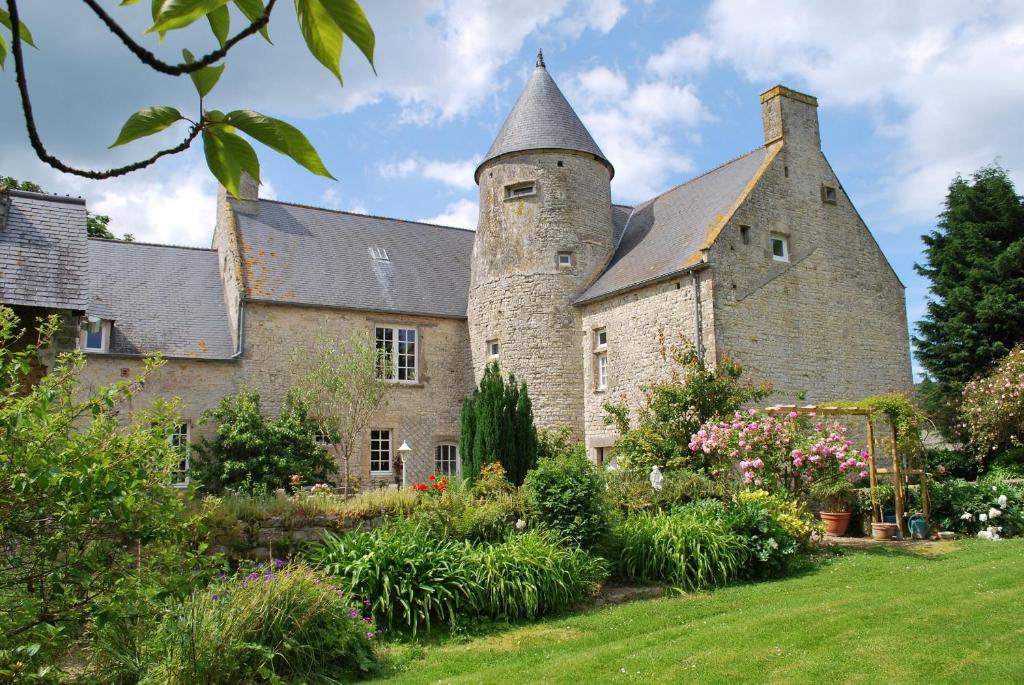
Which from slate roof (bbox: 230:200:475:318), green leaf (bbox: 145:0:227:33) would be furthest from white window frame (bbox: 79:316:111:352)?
green leaf (bbox: 145:0:227:33)

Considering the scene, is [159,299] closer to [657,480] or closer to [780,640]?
[657,480]

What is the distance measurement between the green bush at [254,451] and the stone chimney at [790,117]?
13266mm

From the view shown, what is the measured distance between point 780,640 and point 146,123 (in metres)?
7.32

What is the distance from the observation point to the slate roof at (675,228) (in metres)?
18.4

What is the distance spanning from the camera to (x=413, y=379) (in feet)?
71.4

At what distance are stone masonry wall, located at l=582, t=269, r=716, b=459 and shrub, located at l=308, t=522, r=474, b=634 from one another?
29.9ft

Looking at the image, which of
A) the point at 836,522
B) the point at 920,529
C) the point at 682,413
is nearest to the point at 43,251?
the point at 682,413

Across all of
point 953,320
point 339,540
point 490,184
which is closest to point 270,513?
point 339,540

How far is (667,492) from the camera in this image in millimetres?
12578

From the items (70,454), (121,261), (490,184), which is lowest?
(70,454)

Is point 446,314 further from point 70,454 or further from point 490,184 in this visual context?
point 70,454

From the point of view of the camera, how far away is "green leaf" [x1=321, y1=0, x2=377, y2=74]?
1.25 meters

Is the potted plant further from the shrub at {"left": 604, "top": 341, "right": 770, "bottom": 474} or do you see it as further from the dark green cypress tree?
the dark green cypress tree

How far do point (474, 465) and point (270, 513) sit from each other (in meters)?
4.76
